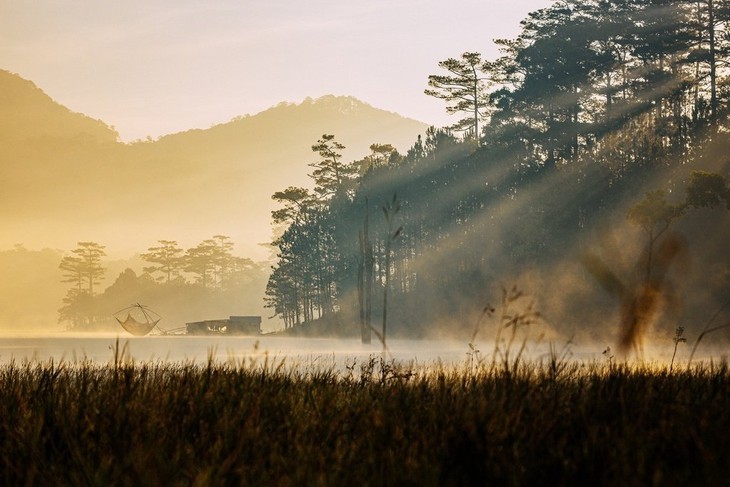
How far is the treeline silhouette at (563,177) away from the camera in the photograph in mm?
38688

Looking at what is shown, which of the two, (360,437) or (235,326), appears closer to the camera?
(360,437)

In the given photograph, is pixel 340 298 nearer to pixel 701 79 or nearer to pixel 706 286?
pixel 701 79

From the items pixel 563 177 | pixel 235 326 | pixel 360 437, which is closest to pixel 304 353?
pixel 563 177

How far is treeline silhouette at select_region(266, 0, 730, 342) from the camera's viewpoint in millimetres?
38688

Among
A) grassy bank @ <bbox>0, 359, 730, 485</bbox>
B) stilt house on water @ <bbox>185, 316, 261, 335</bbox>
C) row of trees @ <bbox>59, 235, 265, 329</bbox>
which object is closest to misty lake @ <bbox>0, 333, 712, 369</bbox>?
grassy bank @ <bbox>0, 359, 730, 485</bbox>

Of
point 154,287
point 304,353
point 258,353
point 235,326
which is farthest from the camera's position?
point 154,287

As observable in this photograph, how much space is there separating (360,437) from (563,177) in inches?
1608

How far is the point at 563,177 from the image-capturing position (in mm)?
44406

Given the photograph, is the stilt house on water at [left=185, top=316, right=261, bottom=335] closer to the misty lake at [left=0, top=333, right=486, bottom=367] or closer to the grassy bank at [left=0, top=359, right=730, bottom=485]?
the misty lake at [left=0, top=333, right=486, bottom=367]

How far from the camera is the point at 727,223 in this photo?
36.2 meters

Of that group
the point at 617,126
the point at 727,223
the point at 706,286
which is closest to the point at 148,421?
the point at 706,286

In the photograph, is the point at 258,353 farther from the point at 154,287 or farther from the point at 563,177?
the point at 154,287

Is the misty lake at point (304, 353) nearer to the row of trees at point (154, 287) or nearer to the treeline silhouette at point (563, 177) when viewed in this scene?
the treeline silhouette at point (563, 177)

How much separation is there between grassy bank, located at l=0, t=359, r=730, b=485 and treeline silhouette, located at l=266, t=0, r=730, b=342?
28688 millimetres
